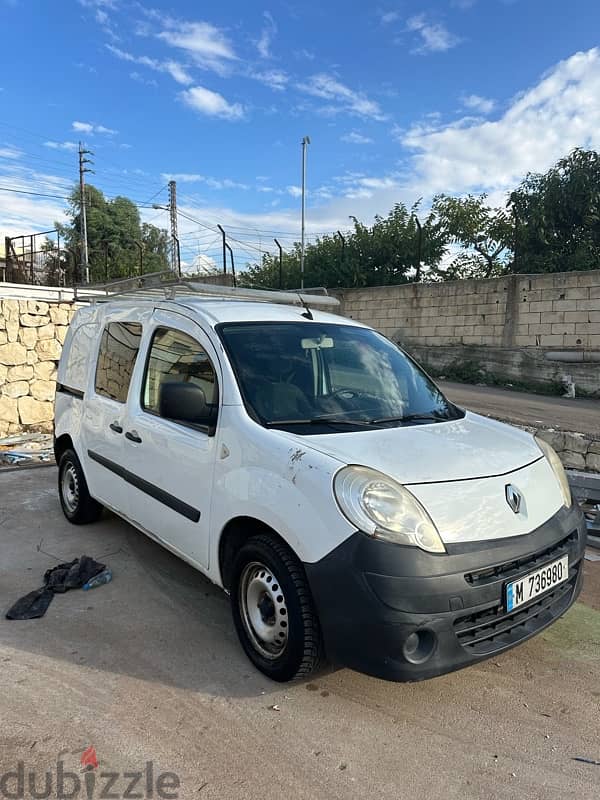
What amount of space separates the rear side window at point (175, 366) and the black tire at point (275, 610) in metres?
0.88

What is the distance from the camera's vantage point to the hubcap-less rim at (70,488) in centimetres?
479

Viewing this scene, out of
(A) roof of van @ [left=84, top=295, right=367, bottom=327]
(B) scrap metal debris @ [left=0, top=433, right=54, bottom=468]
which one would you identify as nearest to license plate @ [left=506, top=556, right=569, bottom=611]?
(A) roof of van @ [left=84, top=295, right=367, bottom=327]

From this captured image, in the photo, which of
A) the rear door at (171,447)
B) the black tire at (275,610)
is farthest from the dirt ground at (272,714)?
the rear door at (171,447)

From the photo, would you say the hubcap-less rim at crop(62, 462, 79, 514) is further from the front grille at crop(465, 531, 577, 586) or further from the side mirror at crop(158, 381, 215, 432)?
the front grille at crop(465, 531, 577, 586)

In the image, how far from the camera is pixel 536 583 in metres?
2.44

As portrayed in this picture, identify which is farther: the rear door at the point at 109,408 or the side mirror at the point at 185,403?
the rear door at the point at 109,408

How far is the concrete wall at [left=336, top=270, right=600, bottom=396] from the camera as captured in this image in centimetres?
1201

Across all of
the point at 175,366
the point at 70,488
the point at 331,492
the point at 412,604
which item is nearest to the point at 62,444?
the point at 70,488

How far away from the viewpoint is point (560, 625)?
3234mm

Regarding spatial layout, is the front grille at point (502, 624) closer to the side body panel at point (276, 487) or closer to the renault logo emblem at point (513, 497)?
the renault logo emblem at point (513, 497)

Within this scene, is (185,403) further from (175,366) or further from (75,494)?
(75,494)

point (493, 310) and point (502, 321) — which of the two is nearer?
point (502, 321)

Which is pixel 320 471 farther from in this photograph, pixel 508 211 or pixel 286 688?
pixel 508 211

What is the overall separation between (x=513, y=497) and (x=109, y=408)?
2.82 metres
